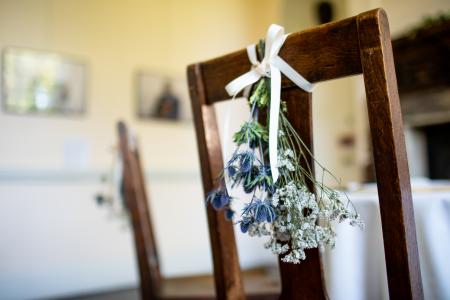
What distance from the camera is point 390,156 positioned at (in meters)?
0.56

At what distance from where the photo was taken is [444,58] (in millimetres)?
3139

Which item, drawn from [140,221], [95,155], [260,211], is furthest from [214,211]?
[95,155]

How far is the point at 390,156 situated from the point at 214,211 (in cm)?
44

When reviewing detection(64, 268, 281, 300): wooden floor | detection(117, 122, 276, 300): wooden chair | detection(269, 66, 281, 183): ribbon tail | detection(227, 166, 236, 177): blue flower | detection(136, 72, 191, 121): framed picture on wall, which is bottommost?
detection(64, 268, 281, 300): wooden floor

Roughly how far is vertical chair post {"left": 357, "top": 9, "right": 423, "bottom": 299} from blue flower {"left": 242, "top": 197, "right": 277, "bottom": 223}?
7.1 inches

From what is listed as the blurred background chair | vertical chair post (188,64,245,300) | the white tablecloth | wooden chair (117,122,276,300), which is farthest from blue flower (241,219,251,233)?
the blurred background chair

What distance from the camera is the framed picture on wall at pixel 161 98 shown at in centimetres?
367

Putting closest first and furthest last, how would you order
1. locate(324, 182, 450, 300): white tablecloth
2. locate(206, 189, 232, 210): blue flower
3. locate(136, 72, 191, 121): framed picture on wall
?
locate(206, 189, 232, 210): blue flower < locate(324, 182, 450, 300): white tablecloth < locate(136, 72, 191, 121): framed picture on wall

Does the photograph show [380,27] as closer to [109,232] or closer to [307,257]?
[307,257]

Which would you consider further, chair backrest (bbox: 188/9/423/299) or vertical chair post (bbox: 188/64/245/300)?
vertical chair post (bbox: 188/64/245/300)

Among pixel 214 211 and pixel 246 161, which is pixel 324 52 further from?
pixel 214 211

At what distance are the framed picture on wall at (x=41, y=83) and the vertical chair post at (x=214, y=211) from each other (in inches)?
111

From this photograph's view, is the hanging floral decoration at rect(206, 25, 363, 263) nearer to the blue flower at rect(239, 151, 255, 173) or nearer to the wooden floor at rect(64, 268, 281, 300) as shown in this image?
the blue flower at rect(239, 151, 255, 173)

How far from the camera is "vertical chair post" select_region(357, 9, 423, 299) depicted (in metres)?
0.55
